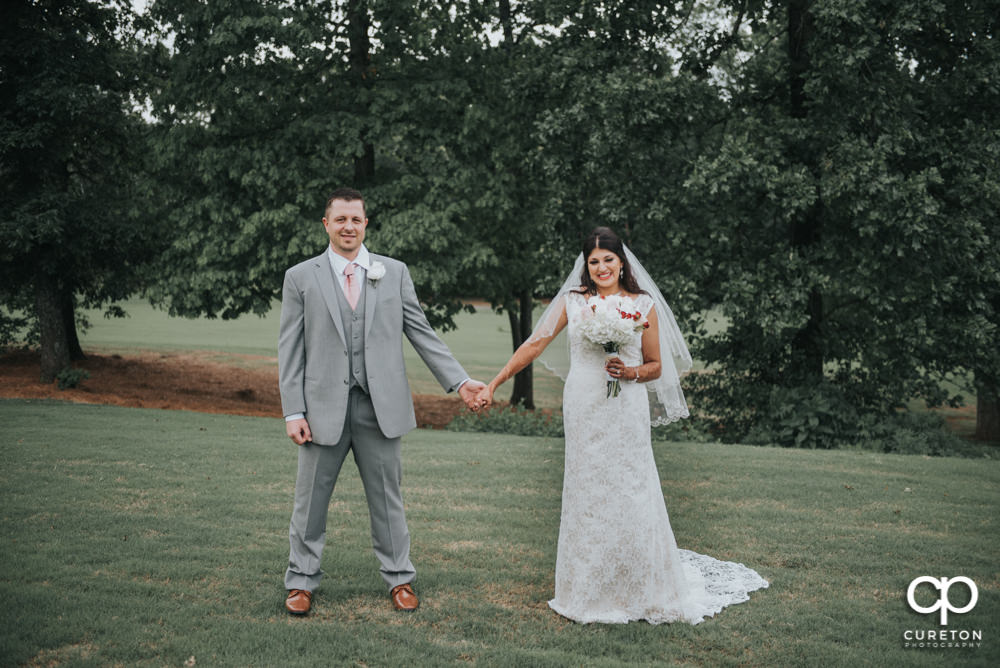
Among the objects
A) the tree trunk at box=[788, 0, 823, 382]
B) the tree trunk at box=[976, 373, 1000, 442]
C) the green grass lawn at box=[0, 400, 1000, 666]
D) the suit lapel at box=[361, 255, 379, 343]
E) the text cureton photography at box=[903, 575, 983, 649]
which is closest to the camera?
the green grass lawn at box=[0, 400, 1000, 666]

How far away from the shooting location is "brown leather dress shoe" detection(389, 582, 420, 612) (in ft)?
15.7

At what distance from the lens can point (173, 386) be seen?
19750mm

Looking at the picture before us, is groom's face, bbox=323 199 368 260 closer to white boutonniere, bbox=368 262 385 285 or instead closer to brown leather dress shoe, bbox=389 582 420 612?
white boutonniere, bbox=368 262 385 285

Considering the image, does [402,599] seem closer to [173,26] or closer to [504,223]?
[504,223]

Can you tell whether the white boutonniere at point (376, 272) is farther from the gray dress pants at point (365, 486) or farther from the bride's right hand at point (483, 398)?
the bride's right hand at point (483, 398)

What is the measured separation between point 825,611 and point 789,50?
12663 millimetres

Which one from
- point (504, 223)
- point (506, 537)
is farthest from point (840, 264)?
point (506, 537)

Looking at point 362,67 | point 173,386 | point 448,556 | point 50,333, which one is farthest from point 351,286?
point 173,386

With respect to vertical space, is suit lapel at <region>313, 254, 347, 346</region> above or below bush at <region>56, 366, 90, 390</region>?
above

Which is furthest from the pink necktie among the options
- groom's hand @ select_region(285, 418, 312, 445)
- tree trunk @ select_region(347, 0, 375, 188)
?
tree trunk @ select_region(347, 0, 375, 188)

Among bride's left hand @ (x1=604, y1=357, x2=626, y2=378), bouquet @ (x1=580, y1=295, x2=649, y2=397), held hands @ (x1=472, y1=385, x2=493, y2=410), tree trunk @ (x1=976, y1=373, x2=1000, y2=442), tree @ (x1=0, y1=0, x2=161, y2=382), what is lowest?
tree trunk @ (x1=976, y1=373, x2=1000, y2=442)

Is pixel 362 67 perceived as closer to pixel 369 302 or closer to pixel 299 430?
pixel 369 302

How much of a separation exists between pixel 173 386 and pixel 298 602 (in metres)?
16.5

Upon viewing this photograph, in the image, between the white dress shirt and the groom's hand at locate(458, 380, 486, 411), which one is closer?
the white dress shirt
